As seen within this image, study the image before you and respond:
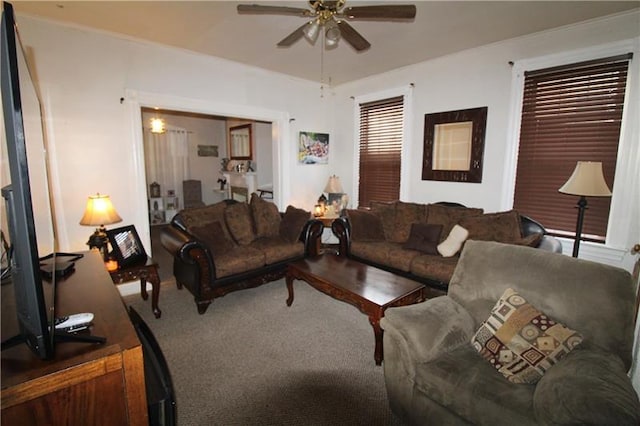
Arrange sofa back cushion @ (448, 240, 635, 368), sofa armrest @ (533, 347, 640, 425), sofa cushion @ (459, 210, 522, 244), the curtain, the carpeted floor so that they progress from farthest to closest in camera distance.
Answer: the curtain
sofa cushion @ (459, 210, 522, 244)
the carpeted floor
sofa back cushion @ (448, 240, 635, 368)
sofa armrest @ (533, 347, 640, 425)

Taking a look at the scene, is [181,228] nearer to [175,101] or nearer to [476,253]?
[175,101]

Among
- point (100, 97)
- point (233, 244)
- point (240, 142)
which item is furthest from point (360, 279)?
point (240, 142)

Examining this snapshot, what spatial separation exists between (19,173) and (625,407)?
2086 mm

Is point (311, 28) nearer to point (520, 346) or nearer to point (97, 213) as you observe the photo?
point (520, 346)

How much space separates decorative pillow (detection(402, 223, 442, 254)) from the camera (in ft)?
11.0

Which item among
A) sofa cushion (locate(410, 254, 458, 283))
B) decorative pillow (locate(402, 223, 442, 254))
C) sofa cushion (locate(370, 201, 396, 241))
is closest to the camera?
sofa cushion (locate(410, 254, 458, 283))

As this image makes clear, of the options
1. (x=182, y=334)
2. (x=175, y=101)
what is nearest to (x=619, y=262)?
(x=182, y=334)

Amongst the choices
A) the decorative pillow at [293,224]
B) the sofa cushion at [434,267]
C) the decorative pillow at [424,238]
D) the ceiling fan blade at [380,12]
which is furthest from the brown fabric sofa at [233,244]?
the ceiling fan blade at [380,12]

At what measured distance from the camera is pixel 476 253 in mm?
1894

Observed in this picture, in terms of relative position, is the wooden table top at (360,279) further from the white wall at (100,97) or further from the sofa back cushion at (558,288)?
the white wall at (100,97)

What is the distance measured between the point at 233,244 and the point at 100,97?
6.78 ft

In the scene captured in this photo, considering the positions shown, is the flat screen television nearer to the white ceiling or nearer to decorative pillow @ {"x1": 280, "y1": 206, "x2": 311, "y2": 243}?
the white ceiling

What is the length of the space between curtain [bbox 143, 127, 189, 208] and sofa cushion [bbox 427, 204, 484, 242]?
20.0 ft

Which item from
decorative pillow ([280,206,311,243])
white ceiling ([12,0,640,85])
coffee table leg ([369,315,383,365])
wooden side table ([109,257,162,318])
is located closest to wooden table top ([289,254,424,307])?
coffee table leg ([369,315,383,365])
